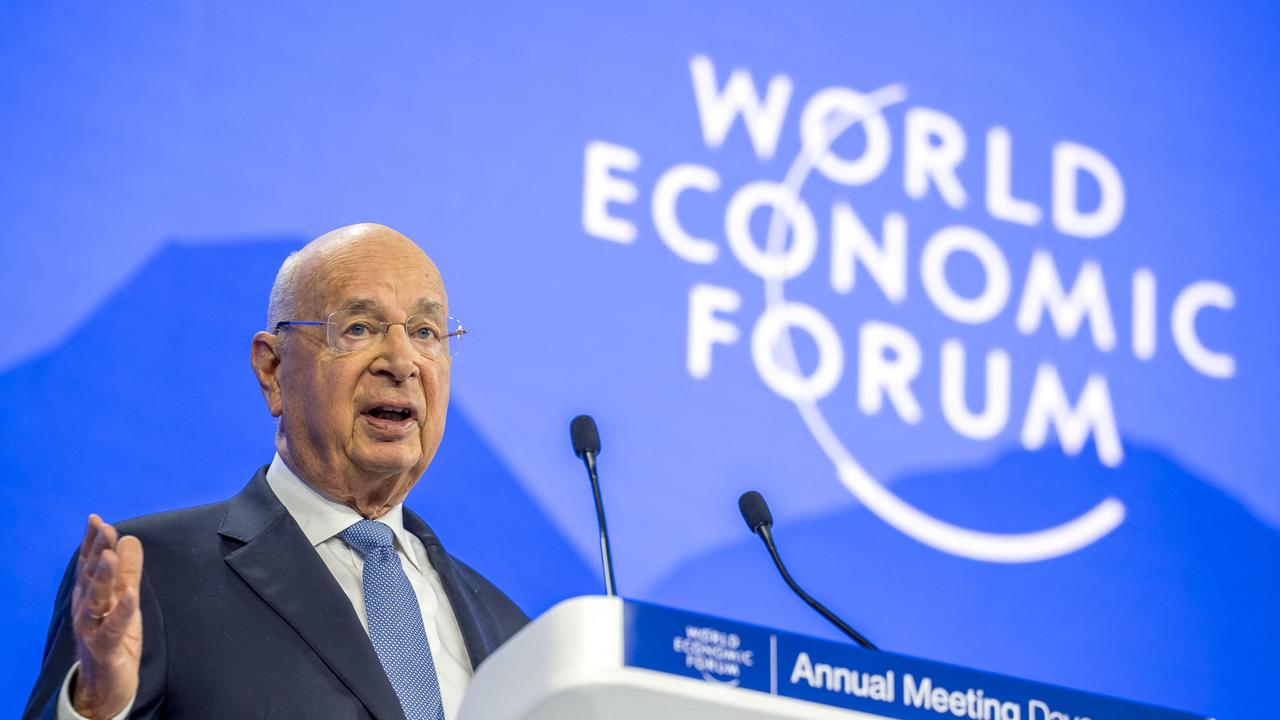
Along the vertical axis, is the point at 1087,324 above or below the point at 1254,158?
below

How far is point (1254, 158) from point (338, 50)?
258cm

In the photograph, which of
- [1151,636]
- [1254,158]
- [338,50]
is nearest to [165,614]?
[338,50]

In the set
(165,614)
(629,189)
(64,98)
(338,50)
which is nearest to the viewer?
(165,614)

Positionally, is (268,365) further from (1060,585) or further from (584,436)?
(1060,585)

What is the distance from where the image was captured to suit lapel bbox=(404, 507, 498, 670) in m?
2.66

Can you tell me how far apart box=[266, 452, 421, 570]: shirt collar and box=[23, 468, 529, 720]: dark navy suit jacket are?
9 cm

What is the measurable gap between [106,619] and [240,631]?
530 mm

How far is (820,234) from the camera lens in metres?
3.83

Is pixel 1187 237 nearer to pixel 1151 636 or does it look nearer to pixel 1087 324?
pixel 1087 324

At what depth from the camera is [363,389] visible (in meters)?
2.84

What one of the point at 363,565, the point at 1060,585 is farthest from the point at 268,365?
the point at 1060,585

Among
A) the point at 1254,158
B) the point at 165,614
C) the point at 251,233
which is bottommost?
the point at 165,614

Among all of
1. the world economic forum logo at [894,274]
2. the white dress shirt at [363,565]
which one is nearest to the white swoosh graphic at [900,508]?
the world economic forum logo at [894,274]

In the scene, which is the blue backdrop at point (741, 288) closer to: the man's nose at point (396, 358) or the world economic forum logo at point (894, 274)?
the world economic forum logo at point (894, 274)
